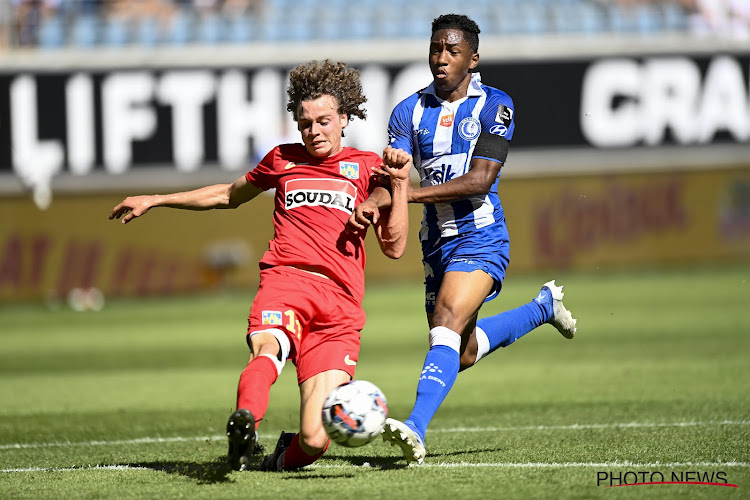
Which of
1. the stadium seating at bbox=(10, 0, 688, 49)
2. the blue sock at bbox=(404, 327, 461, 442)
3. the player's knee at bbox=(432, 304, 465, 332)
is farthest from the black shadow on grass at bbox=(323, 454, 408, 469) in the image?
the stadium seating at bbox=(10, 0, 688, 49)

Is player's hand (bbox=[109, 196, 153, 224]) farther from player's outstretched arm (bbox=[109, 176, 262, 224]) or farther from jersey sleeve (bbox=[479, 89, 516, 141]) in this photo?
jersey sleeve (bbox=[479, 89, 516, 141])

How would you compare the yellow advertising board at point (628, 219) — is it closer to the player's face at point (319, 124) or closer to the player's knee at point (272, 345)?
the player's face at point (319, 124)

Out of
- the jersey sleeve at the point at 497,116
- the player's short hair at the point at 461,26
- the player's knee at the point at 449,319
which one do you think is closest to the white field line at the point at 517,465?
the player's knee at the point at 449,319

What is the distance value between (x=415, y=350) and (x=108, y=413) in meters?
4.98

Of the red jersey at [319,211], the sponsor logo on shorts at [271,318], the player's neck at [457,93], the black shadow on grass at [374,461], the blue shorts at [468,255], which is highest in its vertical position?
the player's neck at [457,93]

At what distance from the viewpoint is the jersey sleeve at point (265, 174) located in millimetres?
5410

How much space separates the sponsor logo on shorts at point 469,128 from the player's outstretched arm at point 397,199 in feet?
2.16

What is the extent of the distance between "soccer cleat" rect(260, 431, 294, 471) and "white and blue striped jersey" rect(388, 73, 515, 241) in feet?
4.65

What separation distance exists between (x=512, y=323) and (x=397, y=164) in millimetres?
1681

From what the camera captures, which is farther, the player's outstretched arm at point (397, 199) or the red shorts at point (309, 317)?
the player's outstretched arm at point (397, 199)

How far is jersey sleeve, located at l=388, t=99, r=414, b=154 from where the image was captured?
229 inches

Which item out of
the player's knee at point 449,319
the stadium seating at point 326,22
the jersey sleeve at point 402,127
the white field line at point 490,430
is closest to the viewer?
the player's knee at point 449,319

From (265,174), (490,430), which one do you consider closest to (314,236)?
(265,174)


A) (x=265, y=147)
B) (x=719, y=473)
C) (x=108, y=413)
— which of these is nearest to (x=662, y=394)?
(x=719, y=473)
